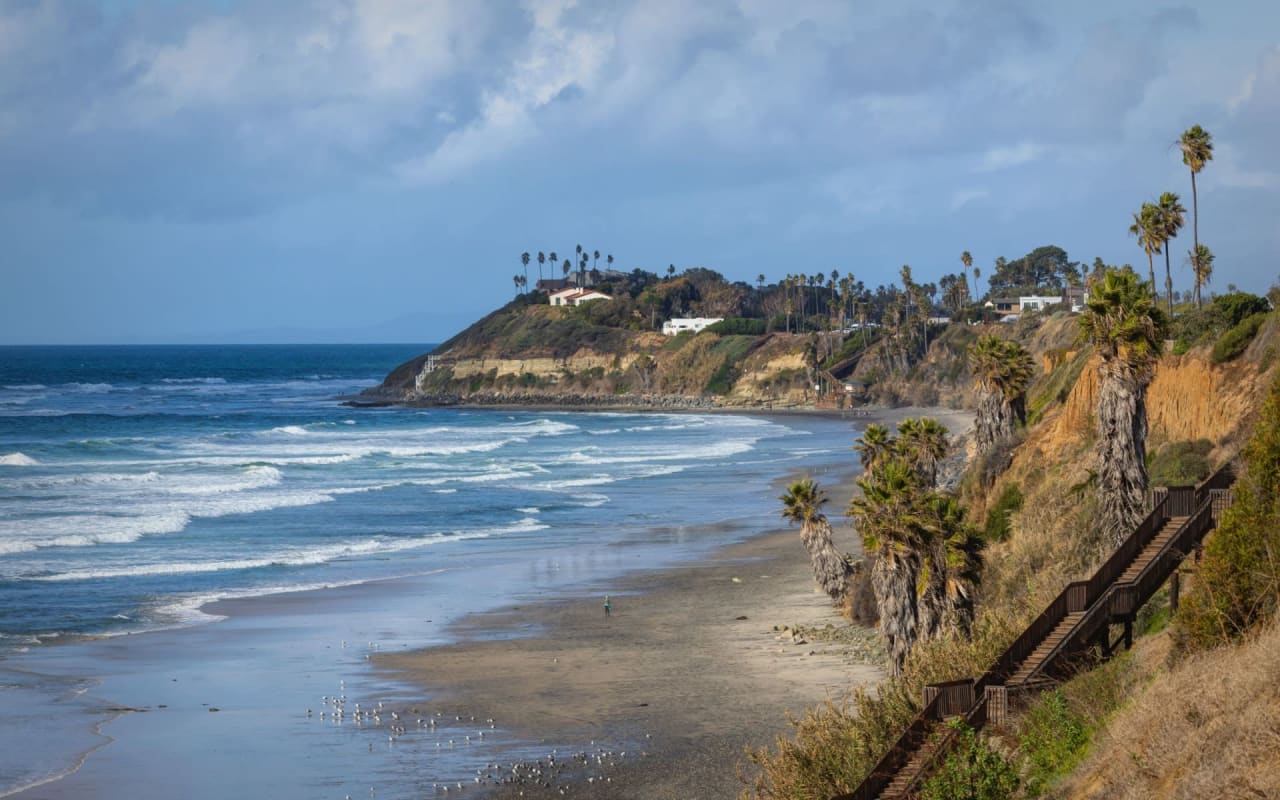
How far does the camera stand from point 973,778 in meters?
17.0

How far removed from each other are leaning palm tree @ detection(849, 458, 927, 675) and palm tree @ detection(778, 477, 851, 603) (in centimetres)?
973

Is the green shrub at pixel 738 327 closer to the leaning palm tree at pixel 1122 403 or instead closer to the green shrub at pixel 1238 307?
the green shrub at pixel 1238 307

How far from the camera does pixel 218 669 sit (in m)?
32.7

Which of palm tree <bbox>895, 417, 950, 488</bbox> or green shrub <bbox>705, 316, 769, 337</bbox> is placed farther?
green shrub <bbox>705, 316, 769, 337</bbox>

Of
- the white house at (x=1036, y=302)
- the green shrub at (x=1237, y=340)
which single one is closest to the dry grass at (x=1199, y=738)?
the green shrub at (x=1237, y=340)

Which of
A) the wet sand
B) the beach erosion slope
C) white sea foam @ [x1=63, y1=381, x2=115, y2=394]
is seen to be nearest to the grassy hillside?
the beach erosion slope

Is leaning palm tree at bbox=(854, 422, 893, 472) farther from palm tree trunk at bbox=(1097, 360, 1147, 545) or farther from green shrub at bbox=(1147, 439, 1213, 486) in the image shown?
palm tree trunk at bbox=(1097, 360, 1147, 545)

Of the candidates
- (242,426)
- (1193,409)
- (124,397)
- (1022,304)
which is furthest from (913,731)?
(124,397)

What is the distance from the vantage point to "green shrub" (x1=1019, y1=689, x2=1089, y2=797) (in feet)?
57.9

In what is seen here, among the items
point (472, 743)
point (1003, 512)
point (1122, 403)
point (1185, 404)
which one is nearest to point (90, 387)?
point (1003, 512)

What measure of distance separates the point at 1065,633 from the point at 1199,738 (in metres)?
6.99

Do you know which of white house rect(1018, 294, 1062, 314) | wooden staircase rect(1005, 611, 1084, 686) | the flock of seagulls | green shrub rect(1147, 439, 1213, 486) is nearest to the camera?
wooden staircase rect(1005, 611, 1084, 686)

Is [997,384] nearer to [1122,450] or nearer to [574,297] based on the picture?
[1122,450]

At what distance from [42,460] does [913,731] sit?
242ft
